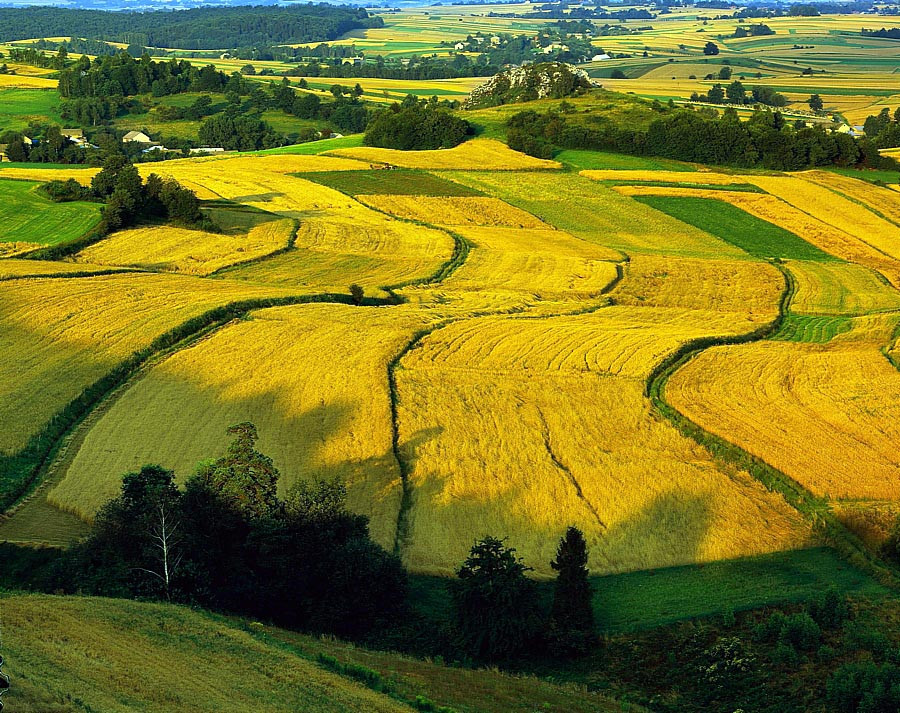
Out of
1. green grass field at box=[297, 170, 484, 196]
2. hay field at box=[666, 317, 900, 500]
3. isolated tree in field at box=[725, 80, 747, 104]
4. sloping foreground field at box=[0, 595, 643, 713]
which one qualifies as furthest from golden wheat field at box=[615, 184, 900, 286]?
isolated tree in field at box=[725, 80, 747, 104]

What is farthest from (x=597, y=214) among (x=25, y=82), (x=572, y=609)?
(x=25, y=82)

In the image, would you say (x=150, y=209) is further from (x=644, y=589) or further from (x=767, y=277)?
(x=644, y=589)

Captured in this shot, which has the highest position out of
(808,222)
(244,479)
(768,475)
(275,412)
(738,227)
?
(244,479)

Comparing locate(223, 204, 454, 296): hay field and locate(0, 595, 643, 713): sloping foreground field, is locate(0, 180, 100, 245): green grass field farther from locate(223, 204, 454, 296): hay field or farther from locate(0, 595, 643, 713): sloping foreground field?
locate(0, 595, 643, 713): sloping foreground field

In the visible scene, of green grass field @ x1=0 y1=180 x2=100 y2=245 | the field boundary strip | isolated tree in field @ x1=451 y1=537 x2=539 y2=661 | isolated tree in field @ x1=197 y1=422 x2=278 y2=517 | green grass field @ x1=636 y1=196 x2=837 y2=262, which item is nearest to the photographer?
isolated tree in field @ x1=451 y1=537 x2=539 y2=661

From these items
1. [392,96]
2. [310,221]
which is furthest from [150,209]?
[392,96]

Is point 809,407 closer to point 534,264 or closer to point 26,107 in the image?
point 534,264
